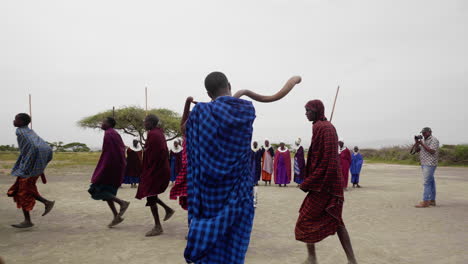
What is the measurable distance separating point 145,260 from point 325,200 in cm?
241

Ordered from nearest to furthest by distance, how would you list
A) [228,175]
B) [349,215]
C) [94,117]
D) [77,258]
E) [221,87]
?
[228,175]
[221,87]
[77,258]
[349,215]
[94,117]

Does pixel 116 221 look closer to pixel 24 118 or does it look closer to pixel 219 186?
pixel 24 118

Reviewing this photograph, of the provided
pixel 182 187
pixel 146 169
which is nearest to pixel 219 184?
pixel 182 187

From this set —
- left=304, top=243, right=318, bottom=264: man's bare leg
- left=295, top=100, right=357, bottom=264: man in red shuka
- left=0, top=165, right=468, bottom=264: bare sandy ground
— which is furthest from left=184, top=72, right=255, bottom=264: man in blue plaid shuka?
left=0, top=165, right=468, bottom=264: bare sandy ground

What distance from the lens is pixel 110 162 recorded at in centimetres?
636

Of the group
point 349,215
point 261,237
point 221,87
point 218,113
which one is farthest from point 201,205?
point 349,215

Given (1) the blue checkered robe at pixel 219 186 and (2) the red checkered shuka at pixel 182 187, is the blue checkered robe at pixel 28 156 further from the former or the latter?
(1) the blue checkered robe at pixel 219 186

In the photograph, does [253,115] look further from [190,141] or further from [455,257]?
[455,257]

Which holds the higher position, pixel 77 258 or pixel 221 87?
pixel 221 87

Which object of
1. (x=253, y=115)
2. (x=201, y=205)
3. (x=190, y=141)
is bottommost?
(x=201, y=205)

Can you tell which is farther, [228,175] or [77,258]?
[77,258]

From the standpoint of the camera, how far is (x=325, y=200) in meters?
4.23

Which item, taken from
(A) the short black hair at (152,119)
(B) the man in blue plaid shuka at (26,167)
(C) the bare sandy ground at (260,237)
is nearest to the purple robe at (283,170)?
(C) the bare sandy ground at (260,237)

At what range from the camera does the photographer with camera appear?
29.0 feet
